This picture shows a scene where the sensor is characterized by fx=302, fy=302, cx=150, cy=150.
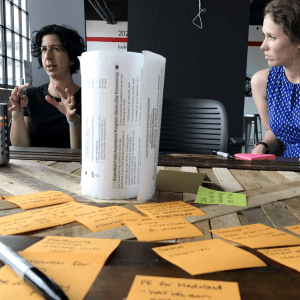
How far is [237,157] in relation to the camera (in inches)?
40.3

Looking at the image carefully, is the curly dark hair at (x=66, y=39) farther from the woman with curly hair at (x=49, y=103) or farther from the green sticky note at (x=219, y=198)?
the green sticky note at (x=219, y=198)

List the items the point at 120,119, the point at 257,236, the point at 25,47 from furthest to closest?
1. the point at 25,47
2. the point at 120,119
3. the point at 257,236

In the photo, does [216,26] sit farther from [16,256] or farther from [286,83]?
[16,256]

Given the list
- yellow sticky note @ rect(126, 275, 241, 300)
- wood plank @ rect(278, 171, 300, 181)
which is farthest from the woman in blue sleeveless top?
yellow sticky note @ rect(126, 275, 241, 300)

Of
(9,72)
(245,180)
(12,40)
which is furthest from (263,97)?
(12,40)

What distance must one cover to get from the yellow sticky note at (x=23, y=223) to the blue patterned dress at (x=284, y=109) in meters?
1.33

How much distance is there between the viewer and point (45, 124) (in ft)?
5.50

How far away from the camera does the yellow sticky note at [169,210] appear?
1.43 feet

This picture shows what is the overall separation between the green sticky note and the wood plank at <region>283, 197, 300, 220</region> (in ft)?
0.23

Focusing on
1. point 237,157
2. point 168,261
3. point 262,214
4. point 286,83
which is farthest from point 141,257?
point 286,83

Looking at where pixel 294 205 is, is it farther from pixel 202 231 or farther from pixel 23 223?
pixel 23 223

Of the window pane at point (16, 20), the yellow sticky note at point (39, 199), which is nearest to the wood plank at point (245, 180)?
the yellow sticky note at point (39, 199)

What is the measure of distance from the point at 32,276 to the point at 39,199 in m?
0.27

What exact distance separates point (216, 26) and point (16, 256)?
286cm
